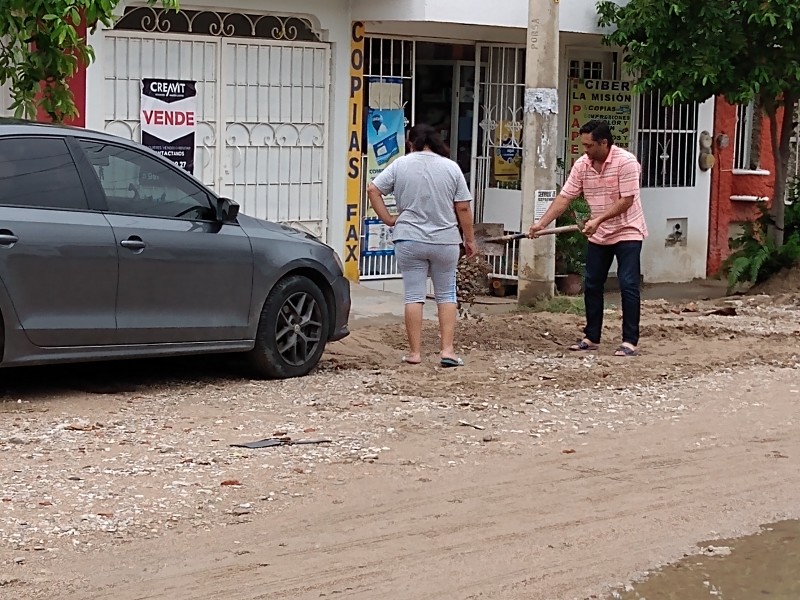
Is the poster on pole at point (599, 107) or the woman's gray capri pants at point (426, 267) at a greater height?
the poster on pole at point (599, 107)

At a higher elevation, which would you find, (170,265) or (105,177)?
(105,177)

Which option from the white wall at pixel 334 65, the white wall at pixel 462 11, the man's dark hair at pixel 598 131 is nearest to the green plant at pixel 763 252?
the white wall at pixel 462 11

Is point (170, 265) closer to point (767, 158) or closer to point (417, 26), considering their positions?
point (417, 26)

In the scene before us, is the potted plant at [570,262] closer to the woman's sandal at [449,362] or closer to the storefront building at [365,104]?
the storefront building at [365,104]

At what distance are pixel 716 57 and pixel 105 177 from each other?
768 cm

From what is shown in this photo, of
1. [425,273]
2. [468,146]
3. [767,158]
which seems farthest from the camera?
[767,158]

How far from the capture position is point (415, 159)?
9.60 m

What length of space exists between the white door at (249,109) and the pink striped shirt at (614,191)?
374 cm

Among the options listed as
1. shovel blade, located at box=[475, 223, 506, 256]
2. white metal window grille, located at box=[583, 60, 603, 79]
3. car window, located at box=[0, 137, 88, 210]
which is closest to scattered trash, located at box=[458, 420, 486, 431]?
car window, located at box=[0, 137, 88, 210]

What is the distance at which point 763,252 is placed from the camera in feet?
49.0

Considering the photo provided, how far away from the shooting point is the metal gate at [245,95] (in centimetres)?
1219

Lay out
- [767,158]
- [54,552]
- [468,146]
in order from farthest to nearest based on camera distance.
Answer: [767,158], [468,146], [54,552]

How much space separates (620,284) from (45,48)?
4.66 meters

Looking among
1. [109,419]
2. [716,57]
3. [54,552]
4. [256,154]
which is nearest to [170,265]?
[109,419]
